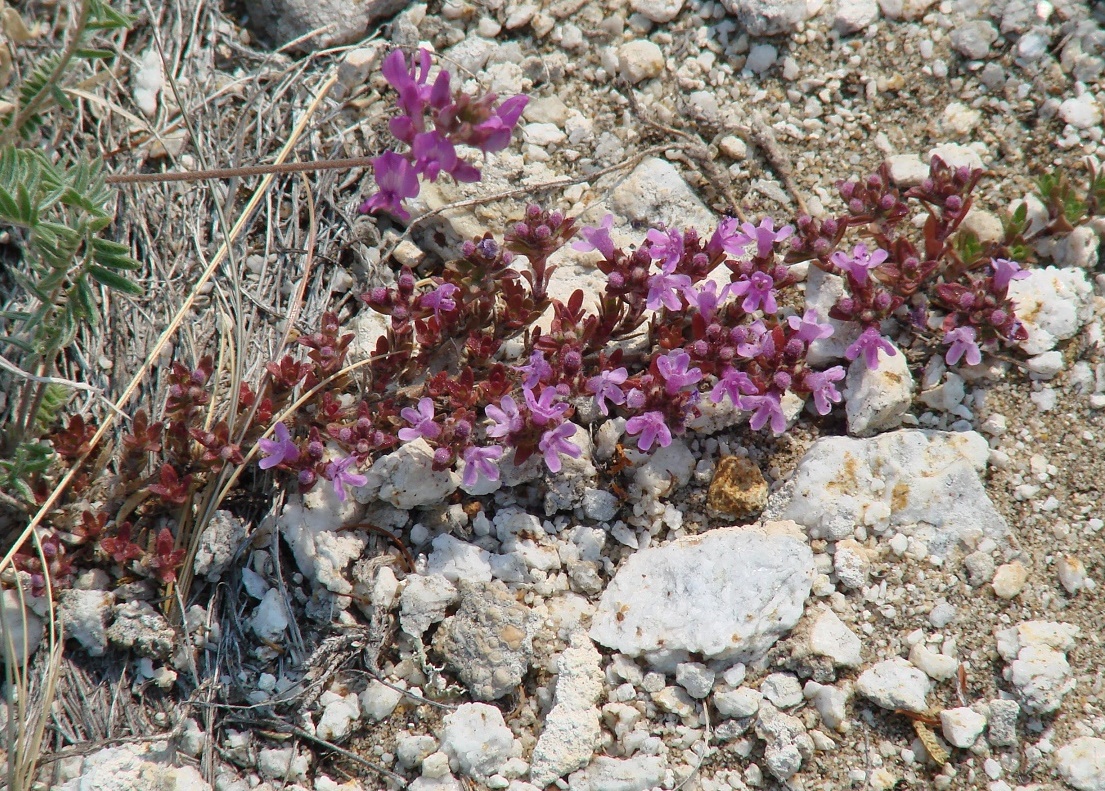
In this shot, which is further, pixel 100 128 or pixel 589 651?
pixel 100 128

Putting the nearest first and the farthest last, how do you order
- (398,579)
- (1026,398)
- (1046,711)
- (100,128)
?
1. (1046,711)
2. (398,579)
3. (1026,398)
4. (100,128)

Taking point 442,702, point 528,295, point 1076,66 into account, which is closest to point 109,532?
point 442,702

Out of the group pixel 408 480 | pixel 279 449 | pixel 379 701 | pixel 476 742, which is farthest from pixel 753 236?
pixel 379 701

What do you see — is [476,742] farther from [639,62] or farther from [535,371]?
[639,62]

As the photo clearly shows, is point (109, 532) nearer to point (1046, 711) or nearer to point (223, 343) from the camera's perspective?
point (223, 343)

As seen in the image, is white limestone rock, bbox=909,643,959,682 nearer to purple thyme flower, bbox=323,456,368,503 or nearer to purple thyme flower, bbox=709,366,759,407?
purple thyme flower, bbox=709,366,759,407

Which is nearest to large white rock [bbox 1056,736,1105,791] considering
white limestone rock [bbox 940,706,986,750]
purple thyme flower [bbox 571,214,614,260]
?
white limestone rock [bbox 940,706,986,750]
